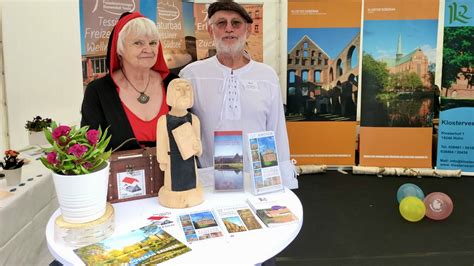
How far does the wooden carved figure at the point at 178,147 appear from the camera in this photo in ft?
4.98

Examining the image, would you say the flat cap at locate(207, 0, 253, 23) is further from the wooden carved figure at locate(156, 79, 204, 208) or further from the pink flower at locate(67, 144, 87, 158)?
the pink flower at locate(67, 144, 87, 158)

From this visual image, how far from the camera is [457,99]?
15.4 feet

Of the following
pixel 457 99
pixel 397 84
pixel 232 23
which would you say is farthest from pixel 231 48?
pixel 457 99

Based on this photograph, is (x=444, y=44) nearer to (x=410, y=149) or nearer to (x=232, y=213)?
(x=410, y=149)

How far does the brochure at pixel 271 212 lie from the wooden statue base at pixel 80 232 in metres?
0.53

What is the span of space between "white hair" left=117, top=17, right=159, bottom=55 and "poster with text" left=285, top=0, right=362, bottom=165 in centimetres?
317

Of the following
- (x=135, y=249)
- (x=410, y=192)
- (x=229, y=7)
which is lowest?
(x=410, y=192)

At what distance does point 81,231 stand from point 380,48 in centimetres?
428

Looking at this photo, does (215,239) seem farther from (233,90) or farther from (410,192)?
(410,192)

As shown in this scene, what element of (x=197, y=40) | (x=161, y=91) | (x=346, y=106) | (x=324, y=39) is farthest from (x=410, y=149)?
(x=161, y=91)

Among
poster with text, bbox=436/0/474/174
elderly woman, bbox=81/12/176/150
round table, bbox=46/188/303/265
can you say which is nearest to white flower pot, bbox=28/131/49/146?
elderly woman, bbox=81/12/176/150

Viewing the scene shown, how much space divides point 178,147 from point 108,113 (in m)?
0.49

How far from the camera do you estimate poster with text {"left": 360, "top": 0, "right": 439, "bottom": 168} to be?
4.70 metres

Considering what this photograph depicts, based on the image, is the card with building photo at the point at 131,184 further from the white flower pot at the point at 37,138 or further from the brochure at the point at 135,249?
the white flower pot at the point at 37,138
